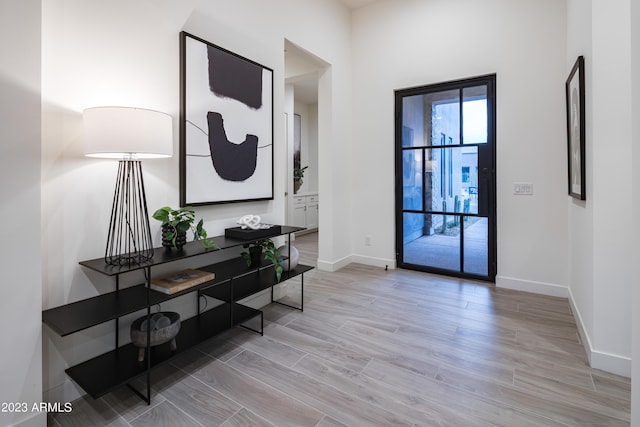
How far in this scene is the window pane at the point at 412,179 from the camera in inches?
152

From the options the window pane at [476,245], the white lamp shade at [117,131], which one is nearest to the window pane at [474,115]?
the window pane at [476,245]

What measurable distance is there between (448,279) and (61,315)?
11.2 feet

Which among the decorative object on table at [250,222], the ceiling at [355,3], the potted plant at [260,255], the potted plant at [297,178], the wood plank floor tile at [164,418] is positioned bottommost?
the wood plank floor tile at [164,418]

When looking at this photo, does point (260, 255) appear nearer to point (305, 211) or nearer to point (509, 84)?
point (509, 84)

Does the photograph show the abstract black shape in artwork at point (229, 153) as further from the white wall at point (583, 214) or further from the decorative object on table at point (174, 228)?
the white wall at point (583, 214)

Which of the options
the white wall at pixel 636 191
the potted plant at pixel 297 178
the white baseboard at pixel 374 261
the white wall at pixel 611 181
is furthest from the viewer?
the potted plant at pixel 297 178

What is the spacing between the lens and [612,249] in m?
1.88

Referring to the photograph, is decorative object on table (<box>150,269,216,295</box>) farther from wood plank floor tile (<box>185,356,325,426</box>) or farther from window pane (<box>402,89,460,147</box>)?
window pane (<box>402,89,460,147</box>)

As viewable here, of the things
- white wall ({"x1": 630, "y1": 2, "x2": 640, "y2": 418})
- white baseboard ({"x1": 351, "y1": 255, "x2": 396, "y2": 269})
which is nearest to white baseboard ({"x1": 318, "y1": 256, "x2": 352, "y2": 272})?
white baseboard ({"x1": 351, "y1": 255, "x2": 396, "y2": 269})

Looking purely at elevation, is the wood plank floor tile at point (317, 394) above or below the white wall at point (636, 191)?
below

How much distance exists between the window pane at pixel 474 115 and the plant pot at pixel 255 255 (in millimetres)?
2515

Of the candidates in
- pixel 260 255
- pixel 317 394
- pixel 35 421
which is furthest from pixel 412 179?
pixel 35 421

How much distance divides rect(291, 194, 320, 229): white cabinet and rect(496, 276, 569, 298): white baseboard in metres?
3.77

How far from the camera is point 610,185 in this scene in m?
1.87
